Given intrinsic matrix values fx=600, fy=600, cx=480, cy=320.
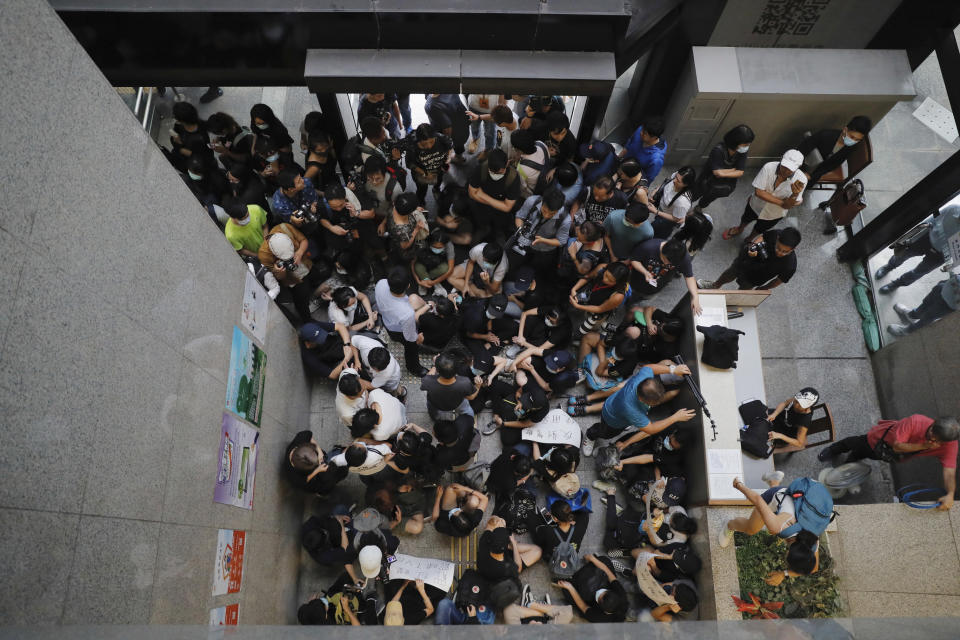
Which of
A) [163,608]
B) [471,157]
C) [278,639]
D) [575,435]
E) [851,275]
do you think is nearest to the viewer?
[278,639]

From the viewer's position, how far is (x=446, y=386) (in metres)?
4.92

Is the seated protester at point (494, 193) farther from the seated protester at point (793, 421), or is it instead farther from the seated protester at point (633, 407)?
the seated protester at point (793, 421)

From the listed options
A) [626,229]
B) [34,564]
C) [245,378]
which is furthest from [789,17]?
[34,564]

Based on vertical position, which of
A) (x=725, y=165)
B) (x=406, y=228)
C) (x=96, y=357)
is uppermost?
(x=725, y=165)

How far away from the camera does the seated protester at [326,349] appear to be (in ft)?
18.0

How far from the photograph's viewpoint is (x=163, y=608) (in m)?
3.21

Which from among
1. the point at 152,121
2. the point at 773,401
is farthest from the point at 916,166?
the point at 152,121

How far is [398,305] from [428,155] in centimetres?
153

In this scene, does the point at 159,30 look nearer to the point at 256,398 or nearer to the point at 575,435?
the point at 256,398

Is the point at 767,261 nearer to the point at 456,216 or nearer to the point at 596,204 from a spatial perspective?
the point at 596,204

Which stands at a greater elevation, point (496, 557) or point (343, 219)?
→ point (343, 219)

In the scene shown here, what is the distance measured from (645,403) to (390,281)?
2409 mm

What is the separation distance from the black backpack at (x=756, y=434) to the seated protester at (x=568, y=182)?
8.60ft

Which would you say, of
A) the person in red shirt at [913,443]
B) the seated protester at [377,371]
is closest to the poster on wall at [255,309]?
the seated protester at [377,371]
